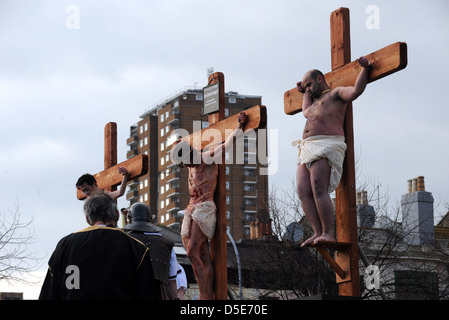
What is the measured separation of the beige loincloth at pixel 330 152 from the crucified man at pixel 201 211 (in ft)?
5.55

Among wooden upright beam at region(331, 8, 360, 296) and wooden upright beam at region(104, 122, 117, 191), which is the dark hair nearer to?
wooden upright beam at region(331, 8, 360, 296)

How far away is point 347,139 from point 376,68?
0.97 meters

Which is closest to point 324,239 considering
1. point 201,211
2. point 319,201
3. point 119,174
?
point 319,201

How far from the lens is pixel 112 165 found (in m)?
16.0

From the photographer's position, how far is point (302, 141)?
10414 millimetres

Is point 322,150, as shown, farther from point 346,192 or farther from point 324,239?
point 324,239

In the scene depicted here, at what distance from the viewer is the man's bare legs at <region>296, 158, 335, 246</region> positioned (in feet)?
32.9

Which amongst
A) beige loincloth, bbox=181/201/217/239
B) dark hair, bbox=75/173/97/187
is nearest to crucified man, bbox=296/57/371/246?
beige loincloth, bbox=181/201/217/239

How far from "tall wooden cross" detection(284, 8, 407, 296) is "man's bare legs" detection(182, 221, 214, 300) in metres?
2.35

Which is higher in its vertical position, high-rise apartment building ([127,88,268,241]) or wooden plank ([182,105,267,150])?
high-rise apartment building ([127,88,268,241])

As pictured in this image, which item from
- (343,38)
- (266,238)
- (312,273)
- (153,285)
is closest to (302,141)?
(343,38)

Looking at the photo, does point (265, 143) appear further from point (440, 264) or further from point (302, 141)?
point (440, 264)

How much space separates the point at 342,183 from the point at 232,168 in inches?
4094
